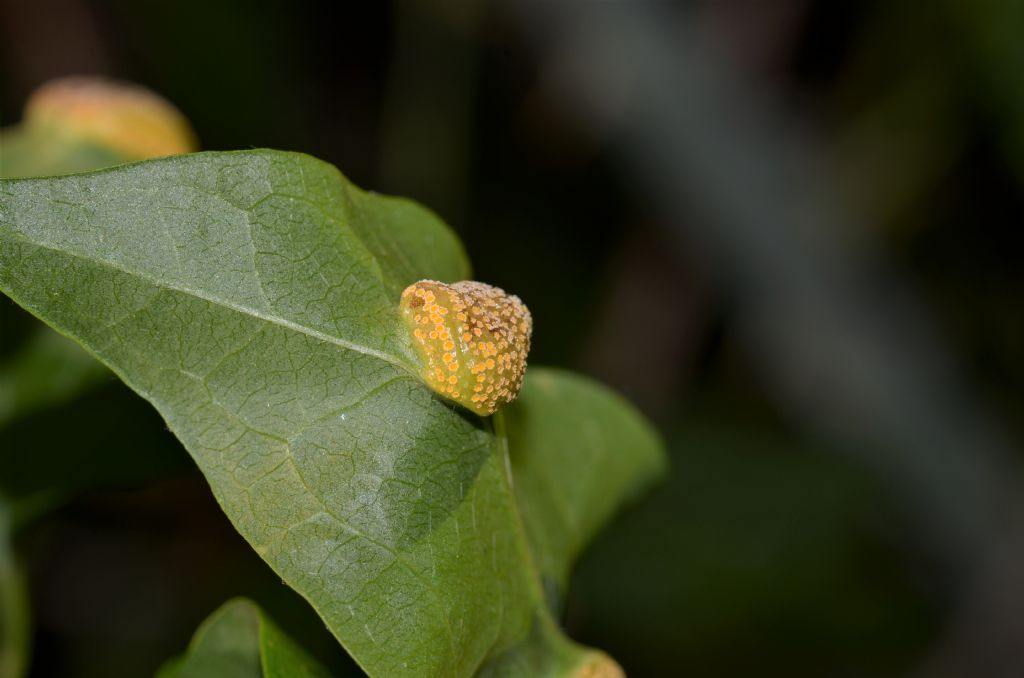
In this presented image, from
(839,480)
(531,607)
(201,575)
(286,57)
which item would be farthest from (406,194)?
(531,607)

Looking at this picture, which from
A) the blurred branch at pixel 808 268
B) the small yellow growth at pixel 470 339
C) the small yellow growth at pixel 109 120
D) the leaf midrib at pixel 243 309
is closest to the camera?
the leaf midrib at pixel 243 309

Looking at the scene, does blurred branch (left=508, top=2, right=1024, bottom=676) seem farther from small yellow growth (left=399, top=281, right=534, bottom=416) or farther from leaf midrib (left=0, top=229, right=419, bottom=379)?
leaf midrib (left=0, top=229, right=419, bottom=379)

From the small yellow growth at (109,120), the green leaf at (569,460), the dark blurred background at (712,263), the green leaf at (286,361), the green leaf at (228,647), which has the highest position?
the green leaf at (286,361)

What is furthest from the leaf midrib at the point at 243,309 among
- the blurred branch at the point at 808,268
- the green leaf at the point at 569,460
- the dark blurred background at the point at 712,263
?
the blurred branch at the point at 808,268

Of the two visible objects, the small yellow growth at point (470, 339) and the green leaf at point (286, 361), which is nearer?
the green leaf at point (286, 361)

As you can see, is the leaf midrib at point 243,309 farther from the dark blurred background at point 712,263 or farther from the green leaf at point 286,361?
the dark blurred background at point 712,263

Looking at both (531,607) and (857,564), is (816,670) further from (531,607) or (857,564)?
(531,607)
